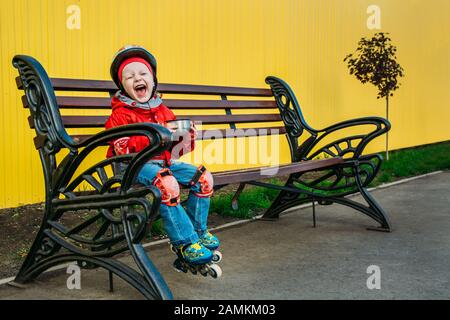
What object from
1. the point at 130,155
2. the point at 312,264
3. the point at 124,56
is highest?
the point at 124,56

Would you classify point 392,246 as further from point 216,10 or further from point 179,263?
point 216,10

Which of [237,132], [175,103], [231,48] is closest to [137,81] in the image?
[175,103]

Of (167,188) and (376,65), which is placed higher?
(376,65)

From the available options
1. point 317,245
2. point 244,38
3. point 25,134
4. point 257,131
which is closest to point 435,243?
point 317,245

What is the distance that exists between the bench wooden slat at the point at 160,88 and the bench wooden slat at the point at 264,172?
0.69 metres

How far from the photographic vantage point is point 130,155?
228 cm

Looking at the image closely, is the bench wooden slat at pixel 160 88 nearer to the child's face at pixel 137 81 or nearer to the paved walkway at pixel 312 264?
the child's face at pixel 137 81

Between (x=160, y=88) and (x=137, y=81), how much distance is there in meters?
0.69

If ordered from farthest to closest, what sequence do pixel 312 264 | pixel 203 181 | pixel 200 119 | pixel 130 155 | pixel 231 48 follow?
pixel 231 48 < pixel 200 119 < pixel 312 264 < pixel 203 181 < pixel 130 155

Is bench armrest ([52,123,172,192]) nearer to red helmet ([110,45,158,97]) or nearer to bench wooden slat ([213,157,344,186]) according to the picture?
red helmet ([110,45,158,97])

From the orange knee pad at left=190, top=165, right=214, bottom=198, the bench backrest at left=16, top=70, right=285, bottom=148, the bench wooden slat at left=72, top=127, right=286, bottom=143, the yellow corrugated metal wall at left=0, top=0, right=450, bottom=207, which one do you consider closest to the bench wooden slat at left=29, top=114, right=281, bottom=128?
the bench backrest at left=16, top=70, right=285, bottom=148

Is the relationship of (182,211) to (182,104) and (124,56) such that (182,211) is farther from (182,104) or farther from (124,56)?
(182,104)

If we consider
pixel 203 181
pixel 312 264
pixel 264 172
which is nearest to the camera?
pixel 203 181

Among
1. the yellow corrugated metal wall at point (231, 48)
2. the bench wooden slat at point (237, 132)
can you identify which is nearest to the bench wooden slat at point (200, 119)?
the bench wooden slat at point (237, 132)
